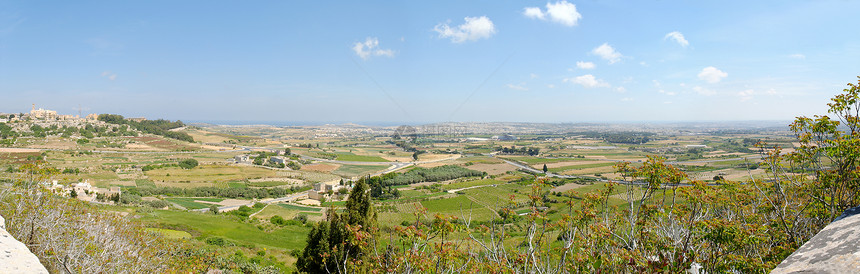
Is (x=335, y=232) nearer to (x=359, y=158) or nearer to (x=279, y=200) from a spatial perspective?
(x=279, y=200)

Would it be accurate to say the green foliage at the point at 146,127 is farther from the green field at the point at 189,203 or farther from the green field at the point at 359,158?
the green field at the point at 189,203

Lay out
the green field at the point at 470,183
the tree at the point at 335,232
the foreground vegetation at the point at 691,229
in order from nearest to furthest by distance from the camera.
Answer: the foreground vegetation at the point at 691,229
the tree at the point at 335,232
the green field at the point at 470,183

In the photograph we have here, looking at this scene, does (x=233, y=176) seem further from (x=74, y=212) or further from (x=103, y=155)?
(x=74, y=212)

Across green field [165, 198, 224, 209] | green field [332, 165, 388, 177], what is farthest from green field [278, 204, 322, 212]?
green field [332, 165, 388, 177]

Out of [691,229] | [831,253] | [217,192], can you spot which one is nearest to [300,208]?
[217,192]

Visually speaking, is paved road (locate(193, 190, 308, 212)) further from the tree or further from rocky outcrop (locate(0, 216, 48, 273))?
rocky outcrop (locate(0, 216, 48, 273))

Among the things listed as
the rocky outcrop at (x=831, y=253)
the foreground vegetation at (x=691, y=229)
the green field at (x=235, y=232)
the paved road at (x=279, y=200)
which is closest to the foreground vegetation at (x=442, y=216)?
the foreground vegetation at (x=691, y=229)
